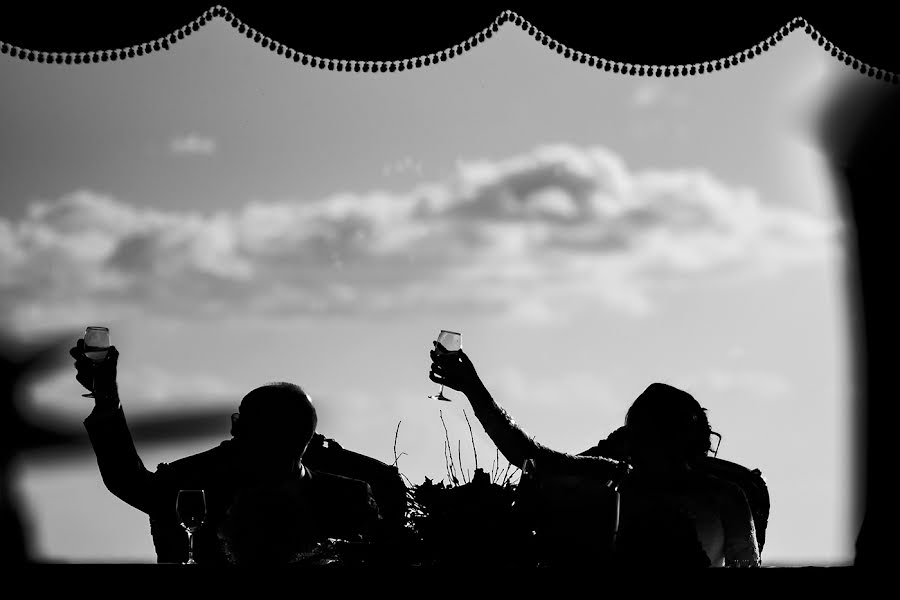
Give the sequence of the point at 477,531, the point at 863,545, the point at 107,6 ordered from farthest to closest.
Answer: the point at 107,6
the point at 863,545
the point at 477,531

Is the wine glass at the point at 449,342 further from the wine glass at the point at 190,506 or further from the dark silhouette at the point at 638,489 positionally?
the wine glass at the point at 190,506

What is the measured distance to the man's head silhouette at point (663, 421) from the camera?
104 inches

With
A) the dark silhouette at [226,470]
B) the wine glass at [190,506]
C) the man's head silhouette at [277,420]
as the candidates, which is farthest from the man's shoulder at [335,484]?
the wine glass at [190,506]

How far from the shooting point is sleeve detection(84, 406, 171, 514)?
235 cm

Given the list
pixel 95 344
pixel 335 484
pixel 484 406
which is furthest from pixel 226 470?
pixel 484 406

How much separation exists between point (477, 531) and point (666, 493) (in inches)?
39.6

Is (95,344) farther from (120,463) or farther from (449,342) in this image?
(449,342)

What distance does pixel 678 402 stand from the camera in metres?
2.66

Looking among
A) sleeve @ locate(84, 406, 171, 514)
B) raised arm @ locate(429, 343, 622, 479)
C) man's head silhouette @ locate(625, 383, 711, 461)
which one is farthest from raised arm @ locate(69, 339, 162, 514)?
man's head silhouette @ locate(625, 383, 711, 461)

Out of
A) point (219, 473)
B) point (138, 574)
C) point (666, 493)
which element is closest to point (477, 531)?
point (138, 574)

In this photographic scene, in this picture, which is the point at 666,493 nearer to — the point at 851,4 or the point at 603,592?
the point at 603,592

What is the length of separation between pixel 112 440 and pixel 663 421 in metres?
1.35

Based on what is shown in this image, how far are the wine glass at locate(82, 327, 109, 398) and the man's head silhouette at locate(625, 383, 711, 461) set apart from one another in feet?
4.27

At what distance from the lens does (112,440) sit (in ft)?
7.88
